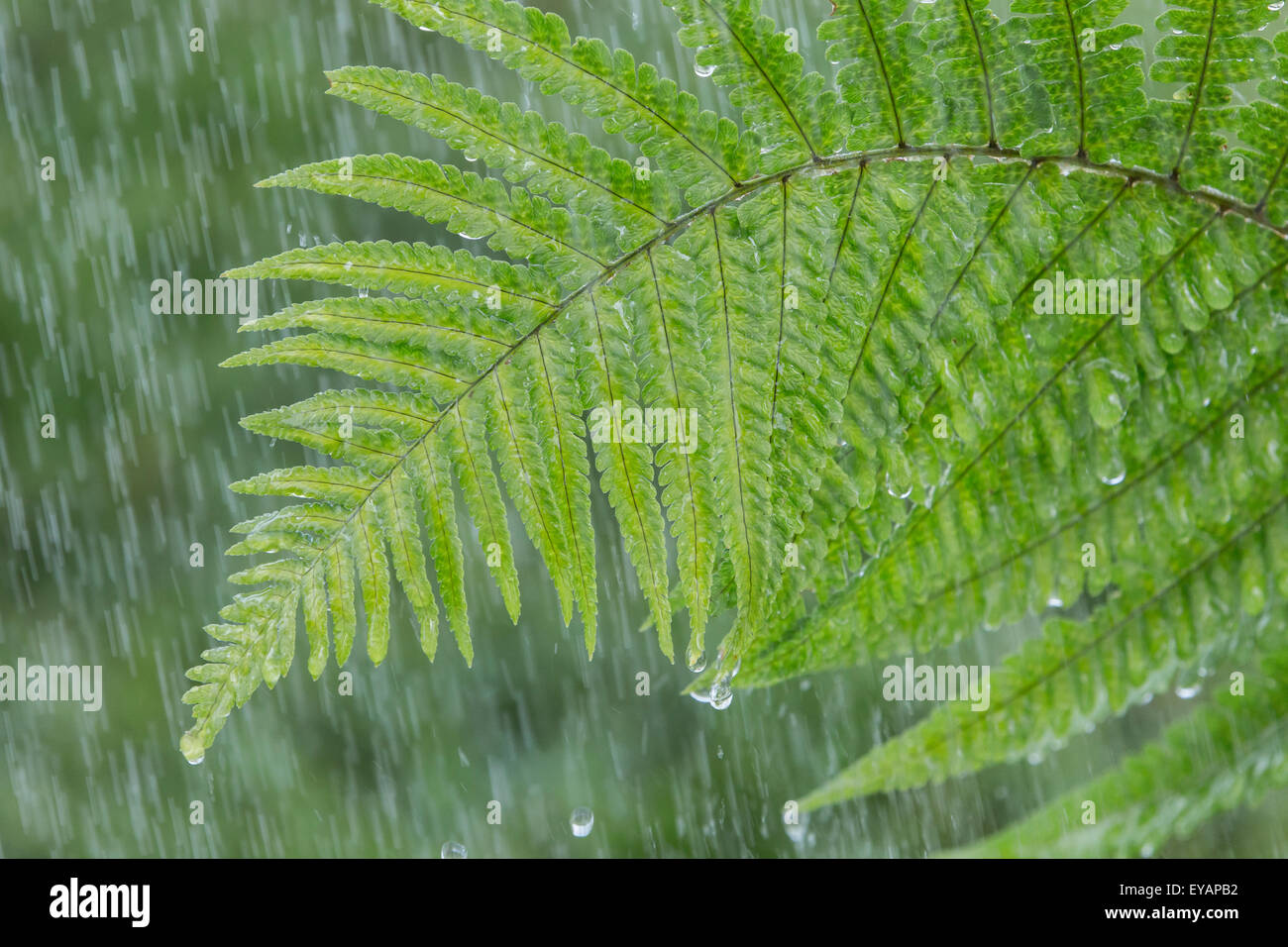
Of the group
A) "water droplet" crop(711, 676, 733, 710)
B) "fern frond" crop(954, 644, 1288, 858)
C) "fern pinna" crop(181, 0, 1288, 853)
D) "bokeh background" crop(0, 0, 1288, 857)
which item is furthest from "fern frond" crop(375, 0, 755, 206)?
"bokeh background" crop(0, 0, 1288, 857)

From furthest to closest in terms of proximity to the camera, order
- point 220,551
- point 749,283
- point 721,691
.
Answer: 1. point 220,551
2. point 721,691
3. point 749,283

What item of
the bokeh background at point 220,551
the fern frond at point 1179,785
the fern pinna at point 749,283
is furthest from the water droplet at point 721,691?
the bokeh background at point 220,551

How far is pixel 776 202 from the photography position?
636 millimetres

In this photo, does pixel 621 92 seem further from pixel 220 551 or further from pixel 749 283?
pixel 220 551

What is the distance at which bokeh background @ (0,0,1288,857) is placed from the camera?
2.60m

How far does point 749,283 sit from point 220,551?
2.41 m

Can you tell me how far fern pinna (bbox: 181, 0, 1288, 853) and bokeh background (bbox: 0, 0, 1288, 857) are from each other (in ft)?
6.35

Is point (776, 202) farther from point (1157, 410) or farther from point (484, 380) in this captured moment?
point (1157, 410)

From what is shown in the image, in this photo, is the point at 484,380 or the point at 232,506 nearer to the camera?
the point at 484,380

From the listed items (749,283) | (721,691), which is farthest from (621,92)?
(721,691)

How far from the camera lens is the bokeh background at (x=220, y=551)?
260 cm

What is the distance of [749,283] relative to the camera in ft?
2.08

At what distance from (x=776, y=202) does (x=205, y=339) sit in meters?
2.45
